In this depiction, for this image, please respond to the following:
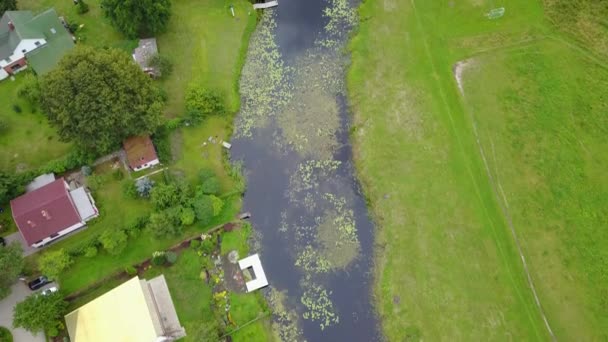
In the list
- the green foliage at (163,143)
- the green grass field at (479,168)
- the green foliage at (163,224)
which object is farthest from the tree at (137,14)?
the green foliage at (163,224)

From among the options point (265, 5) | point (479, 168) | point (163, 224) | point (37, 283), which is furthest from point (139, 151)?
point (479, 168)

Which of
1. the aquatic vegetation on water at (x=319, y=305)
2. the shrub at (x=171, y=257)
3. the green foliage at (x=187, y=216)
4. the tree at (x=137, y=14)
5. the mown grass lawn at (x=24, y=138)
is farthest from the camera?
the tree at (x=137, y=14)

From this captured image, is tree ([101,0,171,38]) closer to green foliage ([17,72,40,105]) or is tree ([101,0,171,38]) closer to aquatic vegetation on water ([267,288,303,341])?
green foliage ([17,72,40,105])

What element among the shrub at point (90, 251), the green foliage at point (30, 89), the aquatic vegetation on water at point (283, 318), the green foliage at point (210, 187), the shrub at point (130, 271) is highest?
the green foliage at point (30, 89)

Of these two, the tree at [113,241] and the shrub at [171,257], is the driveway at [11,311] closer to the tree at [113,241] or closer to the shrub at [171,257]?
the tree at [113,241]

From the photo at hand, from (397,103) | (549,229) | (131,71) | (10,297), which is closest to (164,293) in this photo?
(10,297)

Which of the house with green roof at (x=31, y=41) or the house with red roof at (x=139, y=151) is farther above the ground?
the house with green roof at (x=31, y=41)

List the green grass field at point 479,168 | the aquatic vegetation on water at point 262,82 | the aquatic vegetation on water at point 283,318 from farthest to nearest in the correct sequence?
1. the aquatic vegetation on water at point 262,82
2. the aquatic vegetation on water at point 283,318
3. the green grass field at point 479,168

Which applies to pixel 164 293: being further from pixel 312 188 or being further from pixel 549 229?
pixel 549 229
